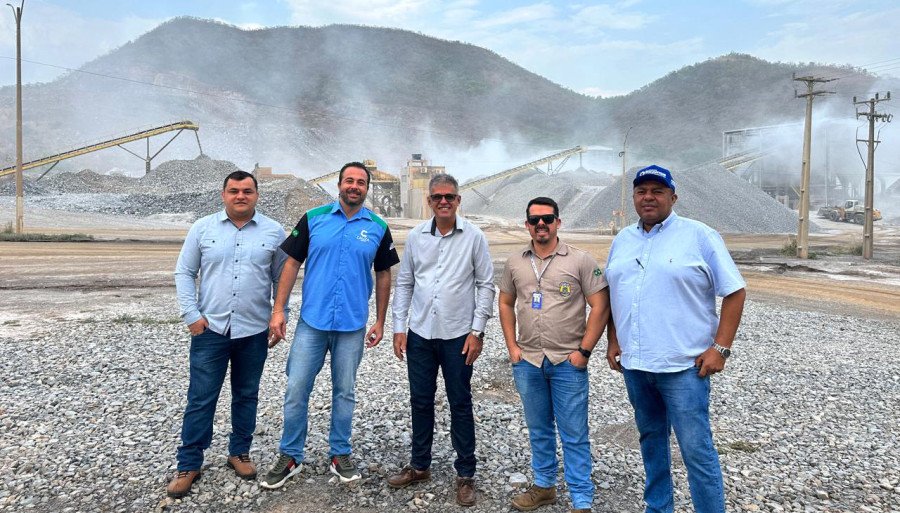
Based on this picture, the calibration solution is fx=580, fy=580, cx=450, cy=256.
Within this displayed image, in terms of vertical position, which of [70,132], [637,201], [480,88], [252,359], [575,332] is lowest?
[252,359]

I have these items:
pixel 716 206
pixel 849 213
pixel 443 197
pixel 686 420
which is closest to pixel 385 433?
pixel 443 197

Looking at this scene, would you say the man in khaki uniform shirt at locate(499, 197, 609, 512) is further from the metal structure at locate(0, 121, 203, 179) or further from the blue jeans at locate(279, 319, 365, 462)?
the metal structure at locate(0, 121, 203, 179)

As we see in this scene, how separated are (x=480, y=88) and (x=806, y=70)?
8873 centimetres

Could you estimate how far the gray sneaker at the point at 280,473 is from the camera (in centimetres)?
393

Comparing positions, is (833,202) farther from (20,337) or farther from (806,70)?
(806,70)

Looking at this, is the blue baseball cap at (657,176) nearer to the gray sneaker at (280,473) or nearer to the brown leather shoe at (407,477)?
the brown leather shoe at (407,477)

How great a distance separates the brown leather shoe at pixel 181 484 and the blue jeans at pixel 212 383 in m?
0.04

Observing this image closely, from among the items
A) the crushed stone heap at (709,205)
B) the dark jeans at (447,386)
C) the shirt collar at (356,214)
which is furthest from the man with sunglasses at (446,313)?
the crushed stone heap at (709,205)

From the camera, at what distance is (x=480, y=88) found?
15900cm

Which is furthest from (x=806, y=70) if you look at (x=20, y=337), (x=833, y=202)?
(x=20, y=337)

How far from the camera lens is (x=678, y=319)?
3006 mm

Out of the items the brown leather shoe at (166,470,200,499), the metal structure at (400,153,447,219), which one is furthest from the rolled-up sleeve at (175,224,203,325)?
the metal structure at (400,153,447,219)

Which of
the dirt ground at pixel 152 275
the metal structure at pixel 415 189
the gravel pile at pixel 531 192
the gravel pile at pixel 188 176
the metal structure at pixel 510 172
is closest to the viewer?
the dirt ground at pixel 152 275

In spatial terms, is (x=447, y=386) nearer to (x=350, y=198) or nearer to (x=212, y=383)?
(x=350, y=198)
